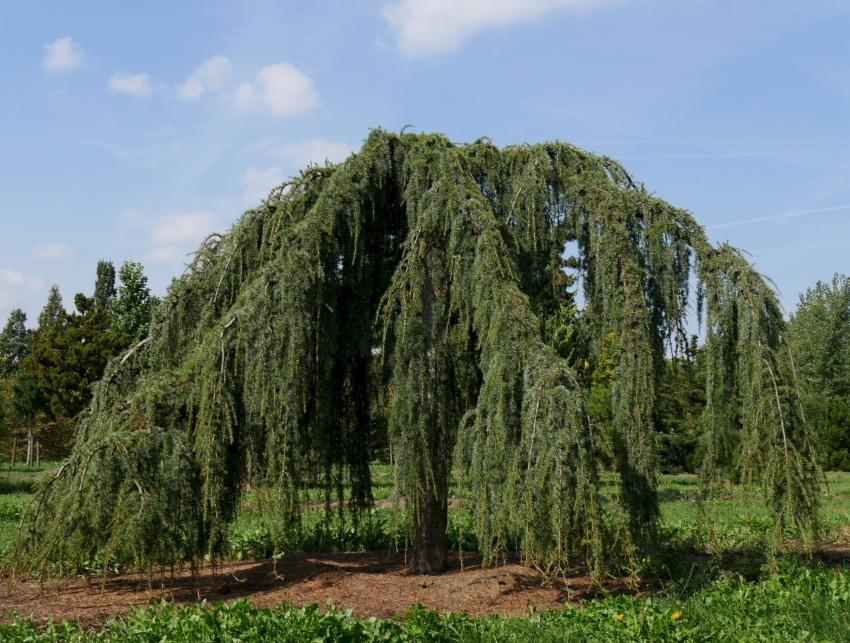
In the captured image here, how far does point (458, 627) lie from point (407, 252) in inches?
139

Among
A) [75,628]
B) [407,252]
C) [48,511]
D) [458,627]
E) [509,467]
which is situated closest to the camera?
[458,627]

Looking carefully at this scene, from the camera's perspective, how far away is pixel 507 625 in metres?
5.63

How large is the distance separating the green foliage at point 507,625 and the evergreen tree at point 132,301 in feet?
49.2

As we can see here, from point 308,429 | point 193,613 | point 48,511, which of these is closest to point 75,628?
point 193,613

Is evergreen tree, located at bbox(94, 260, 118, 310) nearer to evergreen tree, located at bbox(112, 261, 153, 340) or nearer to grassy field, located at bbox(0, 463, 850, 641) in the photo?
evergreen tree, located at bbox(112, 261, 153, 340)

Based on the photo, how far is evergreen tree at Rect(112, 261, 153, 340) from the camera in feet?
66.0

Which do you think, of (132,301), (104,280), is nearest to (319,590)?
(132,301)

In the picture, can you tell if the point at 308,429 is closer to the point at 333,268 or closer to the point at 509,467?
the point at 333,268

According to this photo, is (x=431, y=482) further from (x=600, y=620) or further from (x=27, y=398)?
(x=27, y=398)

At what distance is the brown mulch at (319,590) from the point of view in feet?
22.0

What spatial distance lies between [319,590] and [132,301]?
597 inches

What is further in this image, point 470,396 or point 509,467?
point 470,396

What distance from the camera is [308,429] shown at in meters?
7.72

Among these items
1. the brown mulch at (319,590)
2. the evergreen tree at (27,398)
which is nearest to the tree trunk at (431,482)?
the brown mulch at (319,590)
